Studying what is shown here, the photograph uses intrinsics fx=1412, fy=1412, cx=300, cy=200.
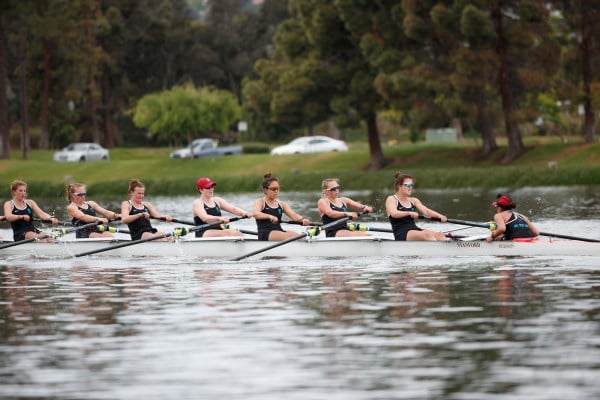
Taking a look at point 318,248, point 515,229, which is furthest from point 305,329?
point 318,248

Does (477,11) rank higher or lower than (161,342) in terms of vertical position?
higher

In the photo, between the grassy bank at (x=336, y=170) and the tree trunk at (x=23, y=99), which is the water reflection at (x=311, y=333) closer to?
the grassy bank at (x=336, y=170)

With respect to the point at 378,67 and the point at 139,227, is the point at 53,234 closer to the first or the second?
the point at 139,227

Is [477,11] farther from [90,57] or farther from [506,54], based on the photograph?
[90,57]

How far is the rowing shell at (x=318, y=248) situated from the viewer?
26.8 metres

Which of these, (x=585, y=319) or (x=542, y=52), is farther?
(x=542, y=52)

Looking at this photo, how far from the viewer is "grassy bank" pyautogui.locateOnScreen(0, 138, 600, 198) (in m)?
61.9

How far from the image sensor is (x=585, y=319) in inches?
730

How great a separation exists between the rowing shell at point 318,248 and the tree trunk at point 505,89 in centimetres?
3744

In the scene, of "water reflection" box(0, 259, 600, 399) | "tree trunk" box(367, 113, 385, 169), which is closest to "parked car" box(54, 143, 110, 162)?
"tree trunk" box(367, 113, 385, 169)

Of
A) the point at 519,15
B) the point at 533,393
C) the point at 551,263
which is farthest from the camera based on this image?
the point at 519,15

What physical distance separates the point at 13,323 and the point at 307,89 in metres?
53.7

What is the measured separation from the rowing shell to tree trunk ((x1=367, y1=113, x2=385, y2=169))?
43.6 meters

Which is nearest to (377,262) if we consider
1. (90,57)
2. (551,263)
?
(551,263)
